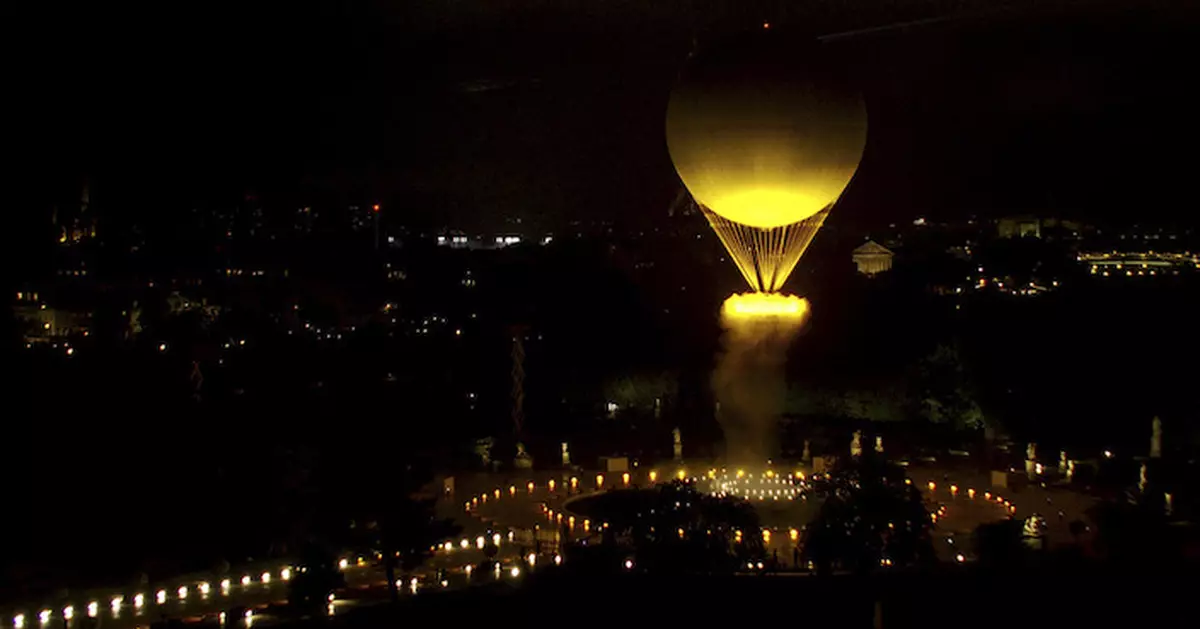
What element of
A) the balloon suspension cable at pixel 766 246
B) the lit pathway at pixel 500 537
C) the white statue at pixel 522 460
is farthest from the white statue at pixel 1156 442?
the white statue at pixel 522 460

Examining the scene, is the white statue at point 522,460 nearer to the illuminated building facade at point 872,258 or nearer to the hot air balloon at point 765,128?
the hot air balloon at point 765,128

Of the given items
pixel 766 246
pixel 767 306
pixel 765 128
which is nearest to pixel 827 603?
pixel 765 128

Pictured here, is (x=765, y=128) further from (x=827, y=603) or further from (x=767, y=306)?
(x=827, y=603)

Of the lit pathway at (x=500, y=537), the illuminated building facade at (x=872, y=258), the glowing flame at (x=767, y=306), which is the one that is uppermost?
the illuminated building facade at (x=872, y=258)

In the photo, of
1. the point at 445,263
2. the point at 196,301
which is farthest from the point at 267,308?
the point at 445,263

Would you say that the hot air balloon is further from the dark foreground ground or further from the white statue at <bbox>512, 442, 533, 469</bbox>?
the dark foreground ground

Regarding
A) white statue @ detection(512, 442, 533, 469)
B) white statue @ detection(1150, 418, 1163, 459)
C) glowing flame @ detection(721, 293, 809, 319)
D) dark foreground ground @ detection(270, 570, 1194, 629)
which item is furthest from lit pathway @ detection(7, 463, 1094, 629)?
dark foreground ground @ detection(270, 570, 1194, 629)
